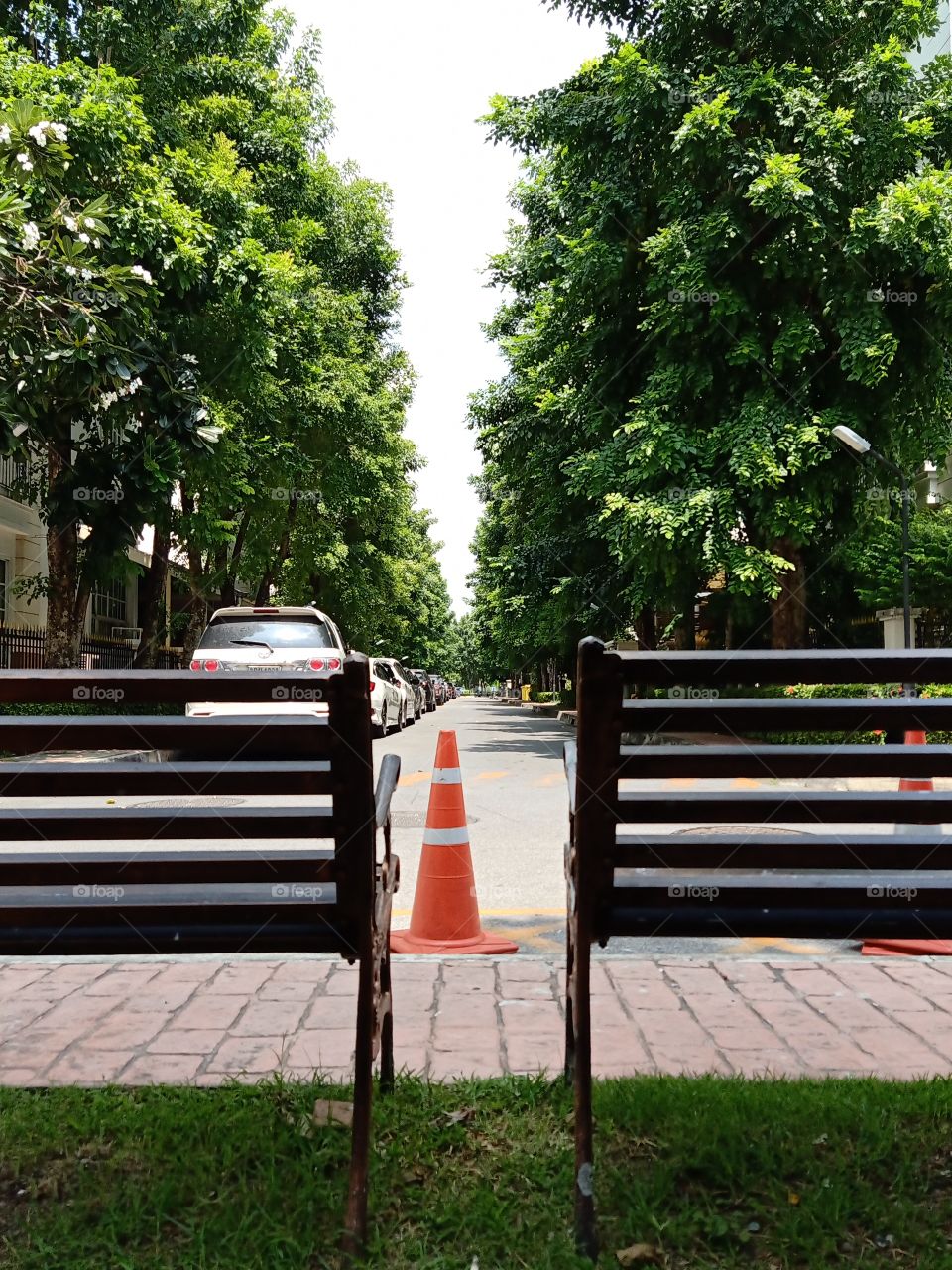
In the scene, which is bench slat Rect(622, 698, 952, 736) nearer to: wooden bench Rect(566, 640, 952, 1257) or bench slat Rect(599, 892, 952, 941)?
wooden bench Rect(566, 640, 952, 1257)

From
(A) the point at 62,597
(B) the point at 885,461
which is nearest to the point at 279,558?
(A) the point at 62,597

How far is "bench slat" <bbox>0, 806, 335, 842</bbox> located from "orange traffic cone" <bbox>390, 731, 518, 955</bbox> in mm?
2483

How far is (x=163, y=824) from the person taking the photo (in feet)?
8.08

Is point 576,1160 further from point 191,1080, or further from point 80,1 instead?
point 80,1

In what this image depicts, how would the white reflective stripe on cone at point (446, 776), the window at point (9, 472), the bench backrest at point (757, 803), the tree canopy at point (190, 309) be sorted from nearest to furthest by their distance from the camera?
the bench backrest at point (757, 803) < the white reflective stripe on cone at point (446, 776) < the tree canopy at point (190, 309) < the window at point (9, 472)

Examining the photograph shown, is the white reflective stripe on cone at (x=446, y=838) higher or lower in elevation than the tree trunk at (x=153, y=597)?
lower

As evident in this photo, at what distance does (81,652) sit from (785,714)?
22.7 meters

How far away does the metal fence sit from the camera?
70.4 ft

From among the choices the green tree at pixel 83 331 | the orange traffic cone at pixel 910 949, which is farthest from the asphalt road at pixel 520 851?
the green tree at pixel 83 331

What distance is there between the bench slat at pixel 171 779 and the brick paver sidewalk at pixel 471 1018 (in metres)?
1.26

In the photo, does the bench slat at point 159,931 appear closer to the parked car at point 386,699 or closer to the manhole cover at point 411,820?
the manhole cover at point 411,820

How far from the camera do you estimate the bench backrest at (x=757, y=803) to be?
2.40m

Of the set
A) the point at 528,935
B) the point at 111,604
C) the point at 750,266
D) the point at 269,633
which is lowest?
the point at 528,935

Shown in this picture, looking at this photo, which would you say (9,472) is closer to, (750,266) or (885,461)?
(750,266)
